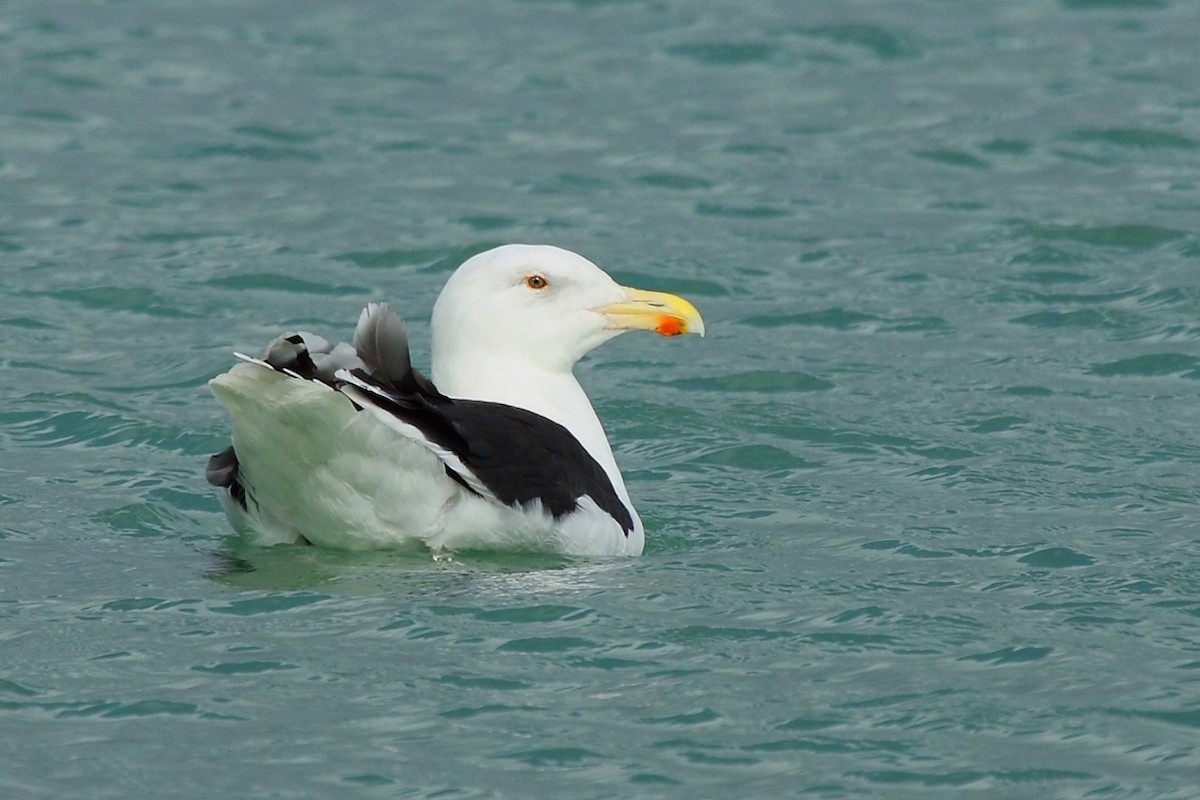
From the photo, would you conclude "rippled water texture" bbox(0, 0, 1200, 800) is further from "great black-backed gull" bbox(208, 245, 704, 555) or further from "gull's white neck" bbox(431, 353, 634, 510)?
"gull's white neck" bbox(431, 353, 634, 510)

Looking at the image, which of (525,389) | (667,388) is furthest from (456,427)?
(667,388)

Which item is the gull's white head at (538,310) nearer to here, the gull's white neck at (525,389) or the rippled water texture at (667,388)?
the gull's white neck at (525,389)

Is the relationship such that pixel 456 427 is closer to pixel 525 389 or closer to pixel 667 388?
pixel 525 389

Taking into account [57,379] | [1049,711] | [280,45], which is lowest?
[1049,711]

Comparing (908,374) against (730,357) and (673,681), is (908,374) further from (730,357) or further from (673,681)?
(673,681)

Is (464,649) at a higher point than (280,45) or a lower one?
lower

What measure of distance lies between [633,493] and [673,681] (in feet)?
10.3

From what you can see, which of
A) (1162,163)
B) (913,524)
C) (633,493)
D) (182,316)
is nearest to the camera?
(913,524)

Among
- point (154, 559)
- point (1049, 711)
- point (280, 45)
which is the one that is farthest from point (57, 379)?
point (280, 45)

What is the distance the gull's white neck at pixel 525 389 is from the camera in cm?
1001

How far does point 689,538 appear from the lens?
1028 cm

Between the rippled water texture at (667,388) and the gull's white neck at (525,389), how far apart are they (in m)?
0.52

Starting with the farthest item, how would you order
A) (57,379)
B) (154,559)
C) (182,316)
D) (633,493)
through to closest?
(182,316)
(57,379)
(633,493)
(154,559)

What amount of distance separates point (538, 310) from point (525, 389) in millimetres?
340
